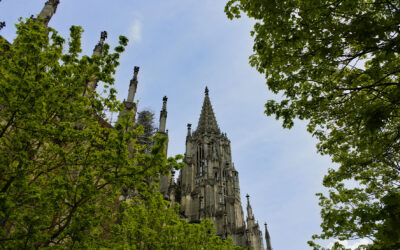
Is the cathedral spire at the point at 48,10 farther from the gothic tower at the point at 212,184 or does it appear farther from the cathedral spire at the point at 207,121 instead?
the cathedral spire at the point at 207,121

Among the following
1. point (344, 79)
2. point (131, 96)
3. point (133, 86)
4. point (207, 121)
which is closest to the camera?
point (344, 79)

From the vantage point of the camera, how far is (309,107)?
6.20 m

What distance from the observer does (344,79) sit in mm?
6309

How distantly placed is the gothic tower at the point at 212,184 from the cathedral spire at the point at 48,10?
26.0 metres

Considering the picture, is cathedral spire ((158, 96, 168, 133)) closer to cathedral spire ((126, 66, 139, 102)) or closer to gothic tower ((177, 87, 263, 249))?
cathedral spire ((126, 66, 139, 102))

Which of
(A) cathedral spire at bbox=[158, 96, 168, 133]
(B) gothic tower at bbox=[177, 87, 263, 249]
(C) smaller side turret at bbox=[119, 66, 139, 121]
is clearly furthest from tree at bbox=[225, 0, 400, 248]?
(B) gothic tower at bbox=[177, 87, 263, 249]

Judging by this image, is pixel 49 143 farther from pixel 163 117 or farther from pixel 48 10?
pixel 163 117

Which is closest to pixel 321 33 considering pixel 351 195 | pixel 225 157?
pixel 351 195

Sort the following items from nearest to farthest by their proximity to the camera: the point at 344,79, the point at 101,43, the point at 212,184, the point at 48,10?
the point at 344,79 < the point at 48,10 < the point at 101,43 < the point at 212,184

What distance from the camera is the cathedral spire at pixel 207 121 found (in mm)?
46062

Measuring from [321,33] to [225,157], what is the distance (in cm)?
3880

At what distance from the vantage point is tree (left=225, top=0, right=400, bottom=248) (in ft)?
15.0

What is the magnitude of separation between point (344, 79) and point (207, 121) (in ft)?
137

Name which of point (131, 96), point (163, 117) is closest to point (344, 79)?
point (131, 96)
